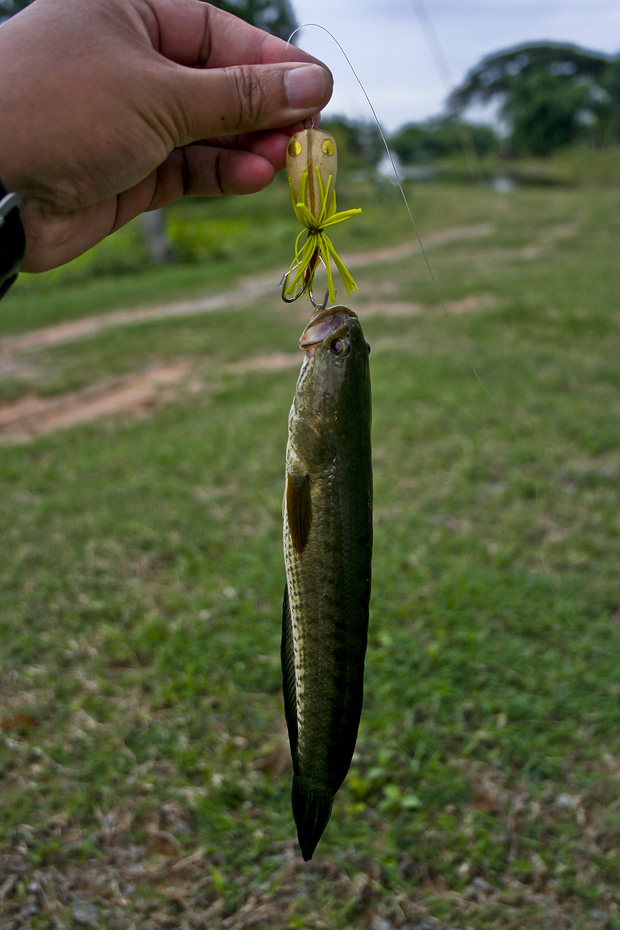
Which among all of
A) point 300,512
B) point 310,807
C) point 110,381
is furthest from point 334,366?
point 110,381

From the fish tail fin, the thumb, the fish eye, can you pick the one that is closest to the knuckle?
the thumb

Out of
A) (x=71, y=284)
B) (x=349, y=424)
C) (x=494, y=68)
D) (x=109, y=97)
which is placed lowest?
(x=494, y=68)

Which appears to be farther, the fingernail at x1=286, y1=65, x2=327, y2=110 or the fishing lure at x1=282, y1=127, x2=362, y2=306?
the fingernail at x1=286, y1=65, x2=327, y2=110

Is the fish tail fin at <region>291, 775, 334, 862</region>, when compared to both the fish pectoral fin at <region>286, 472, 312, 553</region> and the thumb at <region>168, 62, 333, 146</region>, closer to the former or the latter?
the fish pectoral fin at <region>286, 472, 312, 553</region>

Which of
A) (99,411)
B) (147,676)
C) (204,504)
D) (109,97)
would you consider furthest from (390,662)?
(99,411)

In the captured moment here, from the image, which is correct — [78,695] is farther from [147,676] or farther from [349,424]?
[349,424]

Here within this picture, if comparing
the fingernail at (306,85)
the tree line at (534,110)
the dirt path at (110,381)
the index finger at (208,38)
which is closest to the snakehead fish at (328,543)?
the fingernail at (306,85)
